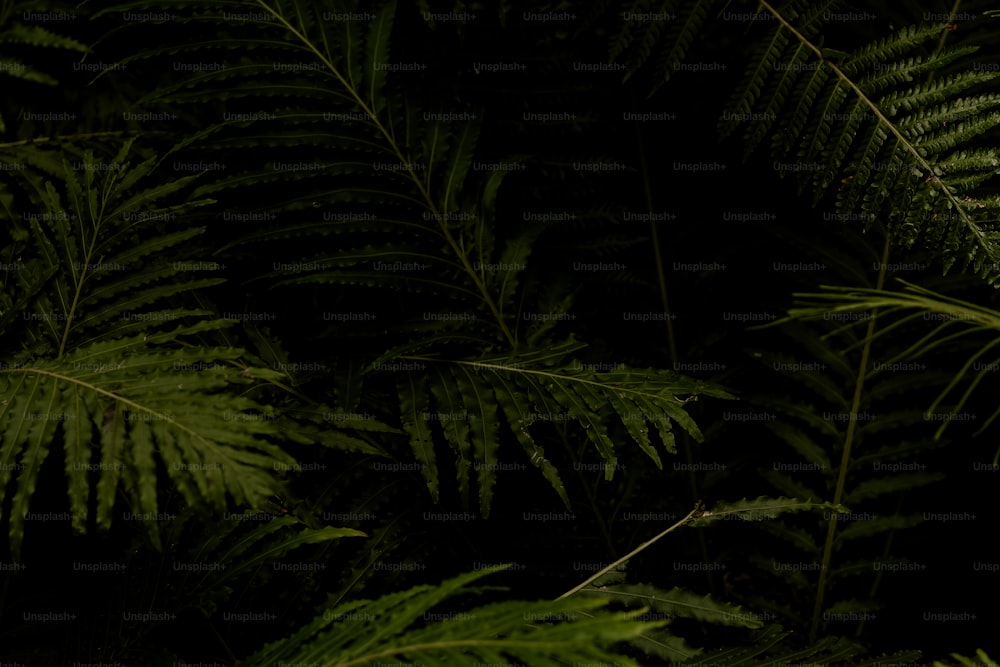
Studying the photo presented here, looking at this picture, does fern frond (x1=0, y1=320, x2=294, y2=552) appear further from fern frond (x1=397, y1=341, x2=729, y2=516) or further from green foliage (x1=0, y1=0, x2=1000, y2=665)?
fern frond (x1=397, y1=341, x2=729, y2=516)

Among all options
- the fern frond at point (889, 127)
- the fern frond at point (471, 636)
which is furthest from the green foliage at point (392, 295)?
the fern frond at point (471, 636)

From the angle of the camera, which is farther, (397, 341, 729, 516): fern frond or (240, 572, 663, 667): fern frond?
(397, 341, 729, 516): fern frond

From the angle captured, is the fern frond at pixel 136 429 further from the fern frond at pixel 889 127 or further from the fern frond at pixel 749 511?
the fern frond at pixel 889 127

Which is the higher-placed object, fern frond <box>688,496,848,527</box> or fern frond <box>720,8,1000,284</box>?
fern frond <box>720,8,1000,284</box>

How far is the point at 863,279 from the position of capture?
1627 mm

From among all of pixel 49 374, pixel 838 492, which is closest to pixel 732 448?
pixel 838 492

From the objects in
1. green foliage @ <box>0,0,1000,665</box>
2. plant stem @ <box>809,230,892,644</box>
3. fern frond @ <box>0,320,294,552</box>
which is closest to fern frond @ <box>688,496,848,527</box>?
green foliage @ <box>0,0,1000,665</box>

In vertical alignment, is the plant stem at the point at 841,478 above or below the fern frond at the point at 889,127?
below

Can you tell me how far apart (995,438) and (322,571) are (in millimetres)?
1554

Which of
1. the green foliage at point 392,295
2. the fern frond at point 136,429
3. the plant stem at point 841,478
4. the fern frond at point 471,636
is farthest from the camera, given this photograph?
the plant stem at point 841,478

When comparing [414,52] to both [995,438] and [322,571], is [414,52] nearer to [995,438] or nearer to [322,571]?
[322,571]

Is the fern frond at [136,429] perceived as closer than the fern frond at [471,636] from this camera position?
No

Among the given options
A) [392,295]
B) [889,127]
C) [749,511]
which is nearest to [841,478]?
[749,511]

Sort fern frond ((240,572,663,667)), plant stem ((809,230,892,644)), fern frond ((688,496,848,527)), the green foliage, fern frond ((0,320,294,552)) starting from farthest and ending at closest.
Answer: plant stem ((809,230,892,644)), fern frond ((688,496,848,527)), the green foliage, fern frond ((0,320,294,552)), fern frond ((240,572,663,667))
